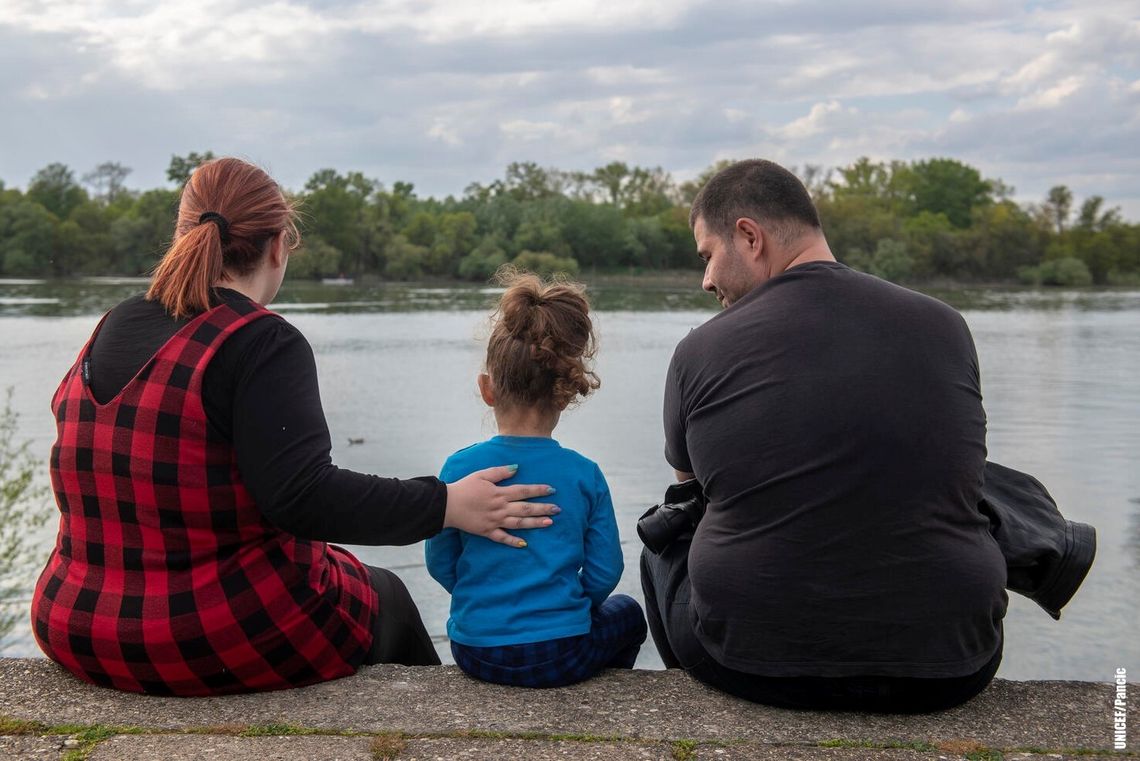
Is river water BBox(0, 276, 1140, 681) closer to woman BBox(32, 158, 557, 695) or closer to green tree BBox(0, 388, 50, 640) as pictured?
green tree BBox(0, 388, 50, 640)

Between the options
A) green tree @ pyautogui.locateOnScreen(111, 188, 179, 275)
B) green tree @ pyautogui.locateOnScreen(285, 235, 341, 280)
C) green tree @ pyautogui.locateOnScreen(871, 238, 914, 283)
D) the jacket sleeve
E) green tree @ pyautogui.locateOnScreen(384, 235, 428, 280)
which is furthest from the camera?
green tree @ pyautogui.locateOnScreen(384, 235, 428, 280)

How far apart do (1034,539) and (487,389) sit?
45.3 inches

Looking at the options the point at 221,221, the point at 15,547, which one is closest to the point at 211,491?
the point at 221,221

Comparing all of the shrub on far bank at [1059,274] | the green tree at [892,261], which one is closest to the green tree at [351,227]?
the green tree at [892,261]

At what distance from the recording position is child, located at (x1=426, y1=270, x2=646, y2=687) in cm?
230

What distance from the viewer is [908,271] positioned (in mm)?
62875

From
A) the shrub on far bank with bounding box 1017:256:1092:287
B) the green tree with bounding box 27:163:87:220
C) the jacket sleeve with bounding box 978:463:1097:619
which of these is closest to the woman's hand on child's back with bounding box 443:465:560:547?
the jacket sleeve with bounding box 978:463:1097:619

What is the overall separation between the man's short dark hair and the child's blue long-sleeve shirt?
634 mm

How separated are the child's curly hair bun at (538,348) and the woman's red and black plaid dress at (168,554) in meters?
0.51

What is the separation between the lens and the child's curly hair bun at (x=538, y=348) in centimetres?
232

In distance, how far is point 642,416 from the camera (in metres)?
12.1

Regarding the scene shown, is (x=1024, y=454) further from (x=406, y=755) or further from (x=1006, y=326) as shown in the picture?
(x=1006, y=326)

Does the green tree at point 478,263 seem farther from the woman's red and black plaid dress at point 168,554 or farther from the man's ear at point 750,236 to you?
the woman's red and black plaid dress at point 168,554

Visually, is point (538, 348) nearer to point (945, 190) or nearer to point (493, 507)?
point (493, 507)
